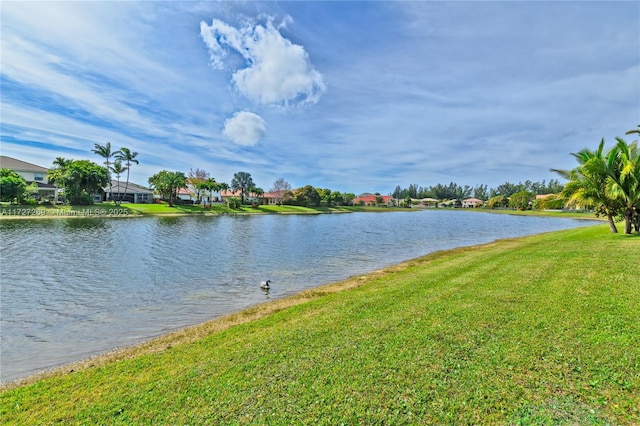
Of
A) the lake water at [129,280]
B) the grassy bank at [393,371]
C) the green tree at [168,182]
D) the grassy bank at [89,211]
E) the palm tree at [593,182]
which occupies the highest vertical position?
the green tree at [168,182]

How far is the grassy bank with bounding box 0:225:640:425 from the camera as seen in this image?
3.56 metres

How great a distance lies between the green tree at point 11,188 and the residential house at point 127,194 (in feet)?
66.4

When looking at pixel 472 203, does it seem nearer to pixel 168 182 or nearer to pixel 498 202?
pixel 498 202

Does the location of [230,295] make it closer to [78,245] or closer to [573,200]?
[78,245]

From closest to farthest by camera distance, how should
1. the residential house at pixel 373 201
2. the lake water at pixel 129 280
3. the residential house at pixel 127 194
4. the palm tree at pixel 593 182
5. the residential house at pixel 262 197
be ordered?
1. the lake water at pixel 129 280
2. the palm tree at pixel 593 182
3. the residential house at pixel 127 194
4. the residential house at pixel 262 197
5. the residential house at pixel 373 201

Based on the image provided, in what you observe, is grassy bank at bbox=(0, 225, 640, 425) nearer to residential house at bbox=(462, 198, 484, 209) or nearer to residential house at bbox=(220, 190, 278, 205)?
residential house at bbox=(220, 190, 278, 205)

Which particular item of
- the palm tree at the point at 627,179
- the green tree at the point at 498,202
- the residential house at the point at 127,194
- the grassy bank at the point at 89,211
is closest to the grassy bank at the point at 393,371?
the palm tree at the point at 627,179

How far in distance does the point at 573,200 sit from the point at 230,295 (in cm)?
1918

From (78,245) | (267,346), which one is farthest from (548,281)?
(78,245)

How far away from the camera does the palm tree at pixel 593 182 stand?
15.4 m

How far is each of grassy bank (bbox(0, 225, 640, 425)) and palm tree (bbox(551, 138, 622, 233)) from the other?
1124 centimetres

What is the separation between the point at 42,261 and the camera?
15.9m

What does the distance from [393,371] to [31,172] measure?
86.2m

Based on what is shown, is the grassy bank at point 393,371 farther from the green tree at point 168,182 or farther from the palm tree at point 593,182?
the green tree at point 168,182
